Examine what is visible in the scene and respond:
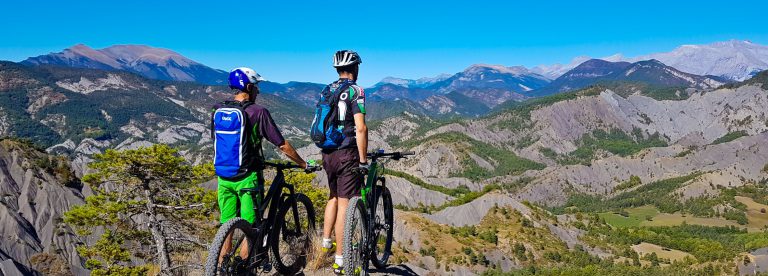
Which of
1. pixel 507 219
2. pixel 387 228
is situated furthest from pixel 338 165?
pixel 507 219

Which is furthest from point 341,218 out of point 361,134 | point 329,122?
point 329,122

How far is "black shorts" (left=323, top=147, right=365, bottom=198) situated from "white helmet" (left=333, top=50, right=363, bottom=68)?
1.64 metres

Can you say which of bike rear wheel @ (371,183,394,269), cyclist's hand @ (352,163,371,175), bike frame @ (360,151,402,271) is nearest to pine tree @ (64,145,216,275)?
bike rear wheel @ (371,183,394,269)

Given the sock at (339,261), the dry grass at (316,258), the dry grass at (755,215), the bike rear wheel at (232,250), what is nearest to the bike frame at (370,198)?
the sock at (339,261)

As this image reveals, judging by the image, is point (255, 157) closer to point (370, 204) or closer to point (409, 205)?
point (370, 204)

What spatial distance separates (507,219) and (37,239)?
8089cm

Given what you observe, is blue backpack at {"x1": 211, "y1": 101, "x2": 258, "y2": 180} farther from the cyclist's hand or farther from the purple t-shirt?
the cyclist's hand

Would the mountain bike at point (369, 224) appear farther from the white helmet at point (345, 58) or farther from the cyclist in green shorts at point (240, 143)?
the white helmet at point (345, 58)

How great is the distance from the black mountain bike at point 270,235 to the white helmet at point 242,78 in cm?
163

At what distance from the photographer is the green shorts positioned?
8688 millimetres

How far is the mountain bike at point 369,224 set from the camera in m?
8.95

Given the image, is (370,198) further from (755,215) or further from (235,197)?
(755,215)

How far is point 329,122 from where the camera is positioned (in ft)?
30.2

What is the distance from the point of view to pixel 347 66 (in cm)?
943
